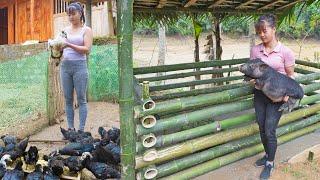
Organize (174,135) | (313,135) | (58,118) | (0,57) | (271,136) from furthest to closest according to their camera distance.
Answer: (0,57), (58,118), (313,135), (271,136), (174,135)

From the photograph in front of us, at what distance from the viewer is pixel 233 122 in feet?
14.2

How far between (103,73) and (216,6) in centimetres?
324

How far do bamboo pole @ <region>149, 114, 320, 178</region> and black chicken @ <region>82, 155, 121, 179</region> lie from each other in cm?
67

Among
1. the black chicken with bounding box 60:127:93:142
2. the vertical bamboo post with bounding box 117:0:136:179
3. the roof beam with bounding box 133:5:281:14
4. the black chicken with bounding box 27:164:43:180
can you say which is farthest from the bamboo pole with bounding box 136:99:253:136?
the roof beam with bounding box 133:5:281:14

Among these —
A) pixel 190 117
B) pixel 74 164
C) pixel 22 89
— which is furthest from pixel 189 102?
pixel 22 89

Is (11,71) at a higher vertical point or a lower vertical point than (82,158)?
higher

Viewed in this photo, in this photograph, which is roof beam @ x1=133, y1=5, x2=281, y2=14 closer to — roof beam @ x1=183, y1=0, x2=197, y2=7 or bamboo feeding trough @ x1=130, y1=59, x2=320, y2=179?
roof beam @ x1=183, y1=0, x2=197, y2=7

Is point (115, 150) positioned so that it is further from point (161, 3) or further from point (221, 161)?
point (161, 3)

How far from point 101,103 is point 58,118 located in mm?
1827

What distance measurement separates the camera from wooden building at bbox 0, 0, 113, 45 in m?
12.3

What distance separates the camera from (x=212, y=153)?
410cm

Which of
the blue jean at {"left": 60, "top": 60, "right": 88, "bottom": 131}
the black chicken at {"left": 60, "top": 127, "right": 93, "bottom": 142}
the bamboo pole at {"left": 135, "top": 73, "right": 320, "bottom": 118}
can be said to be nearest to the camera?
the bamboo pole at {"left": 135, "top": 73, "right": 320, "bottom": 118}

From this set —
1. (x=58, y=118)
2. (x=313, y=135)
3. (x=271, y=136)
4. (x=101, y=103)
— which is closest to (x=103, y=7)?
(x=101, y=103)

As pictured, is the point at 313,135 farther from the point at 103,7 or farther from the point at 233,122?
the point at 103,7
